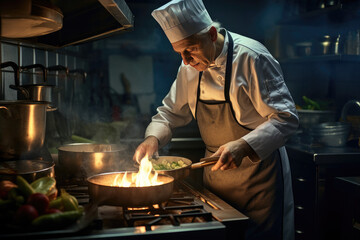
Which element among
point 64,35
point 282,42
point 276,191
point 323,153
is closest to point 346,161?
point 323,153

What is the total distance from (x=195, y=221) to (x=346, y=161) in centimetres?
203

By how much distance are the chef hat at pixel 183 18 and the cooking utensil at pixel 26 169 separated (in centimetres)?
95

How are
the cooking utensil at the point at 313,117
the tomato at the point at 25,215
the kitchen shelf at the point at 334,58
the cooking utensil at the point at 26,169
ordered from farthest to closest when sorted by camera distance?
1. the cooking utensil at the point at 313,117
2. the kitchen shelf at the point at 334,58
3. the cooking utensil at the point at 26,169
4. the tomato at the point at 25,215

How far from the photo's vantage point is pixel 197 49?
2.00 m

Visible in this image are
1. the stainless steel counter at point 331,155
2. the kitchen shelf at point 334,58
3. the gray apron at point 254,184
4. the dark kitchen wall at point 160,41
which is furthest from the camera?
the dark kitchen wall at point 160,41

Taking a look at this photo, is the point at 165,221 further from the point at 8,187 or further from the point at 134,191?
the point at 8,187

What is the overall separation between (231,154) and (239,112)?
39 centimetres

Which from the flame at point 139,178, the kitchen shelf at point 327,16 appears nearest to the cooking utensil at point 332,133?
the kitchen shelf at point 327,16

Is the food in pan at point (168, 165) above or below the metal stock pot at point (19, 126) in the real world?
below

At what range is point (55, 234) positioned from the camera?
1.14 m

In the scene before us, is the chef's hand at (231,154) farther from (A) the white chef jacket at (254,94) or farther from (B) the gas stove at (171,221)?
(B) the gas stove at (171,221)

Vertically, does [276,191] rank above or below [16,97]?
below

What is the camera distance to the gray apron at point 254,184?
6.86 ft

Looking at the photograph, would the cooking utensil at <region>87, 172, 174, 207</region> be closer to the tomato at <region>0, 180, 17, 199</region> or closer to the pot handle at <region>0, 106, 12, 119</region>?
the tomato at <region>0, 180, 17, 199</region>
